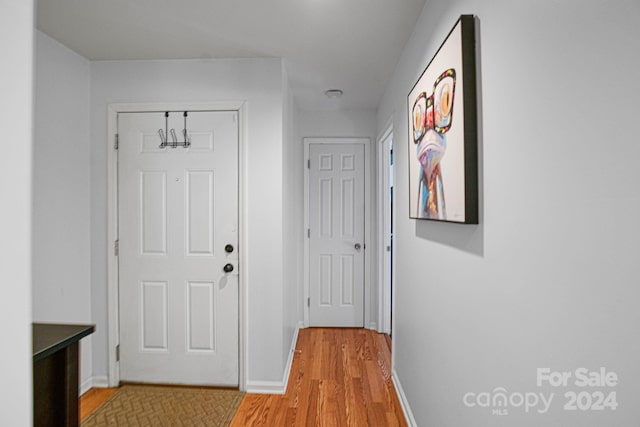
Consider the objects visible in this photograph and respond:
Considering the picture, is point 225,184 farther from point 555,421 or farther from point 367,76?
point 555,421

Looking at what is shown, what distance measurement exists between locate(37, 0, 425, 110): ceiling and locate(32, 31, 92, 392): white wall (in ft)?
0.68

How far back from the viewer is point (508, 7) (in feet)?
3.21

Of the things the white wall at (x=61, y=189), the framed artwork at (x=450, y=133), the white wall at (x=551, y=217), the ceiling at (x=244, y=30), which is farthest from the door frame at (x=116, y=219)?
the white wall at (x=551, y=217)

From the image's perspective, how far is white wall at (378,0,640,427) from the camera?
0.63 metres

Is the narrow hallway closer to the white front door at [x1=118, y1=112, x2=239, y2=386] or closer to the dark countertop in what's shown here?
the white front door at [x1=118, y1=112, x2=239, y2=386]

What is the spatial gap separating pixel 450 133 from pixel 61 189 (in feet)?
8.27

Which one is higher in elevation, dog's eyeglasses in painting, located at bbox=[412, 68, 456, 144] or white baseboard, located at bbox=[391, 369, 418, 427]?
dog's eyeglasses in painting, located at bbox=[412, 68, 456, 144]

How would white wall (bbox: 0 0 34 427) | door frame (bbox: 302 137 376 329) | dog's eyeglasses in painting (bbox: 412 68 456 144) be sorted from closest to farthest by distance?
white wall (bbox: 0 0 34 427) < dog's eyeglasses in painting (bbox: 412 68 456 144) < door frame (bbox: 302 137 376 329)

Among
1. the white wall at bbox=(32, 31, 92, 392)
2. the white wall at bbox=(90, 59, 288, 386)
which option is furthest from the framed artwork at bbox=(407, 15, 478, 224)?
the white wall at bbox=(32, 31, 92, 392)

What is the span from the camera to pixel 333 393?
2545 millimetres

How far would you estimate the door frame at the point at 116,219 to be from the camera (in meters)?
2.59

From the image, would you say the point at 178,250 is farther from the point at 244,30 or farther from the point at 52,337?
the point at 244,30

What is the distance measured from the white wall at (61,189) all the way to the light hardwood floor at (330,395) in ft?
2.45

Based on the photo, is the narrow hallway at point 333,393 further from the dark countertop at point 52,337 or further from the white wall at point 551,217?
the dark countertop at point 52,337
